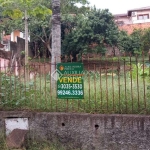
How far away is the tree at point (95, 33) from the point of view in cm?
1764

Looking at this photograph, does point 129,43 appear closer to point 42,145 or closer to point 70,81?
point 70,81

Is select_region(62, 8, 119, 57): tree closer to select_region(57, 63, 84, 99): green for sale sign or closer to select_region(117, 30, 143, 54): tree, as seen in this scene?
select_region(117, 30, 143, 54): tree

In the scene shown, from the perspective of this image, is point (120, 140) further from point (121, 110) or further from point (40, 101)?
point (40, 101)

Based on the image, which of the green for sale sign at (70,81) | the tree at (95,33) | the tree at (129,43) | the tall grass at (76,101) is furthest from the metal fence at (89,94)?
the tree at (129,43)

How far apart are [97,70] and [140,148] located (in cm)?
163

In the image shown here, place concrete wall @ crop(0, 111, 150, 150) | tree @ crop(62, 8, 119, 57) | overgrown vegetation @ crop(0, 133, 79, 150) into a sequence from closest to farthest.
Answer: concrete wall @ crop(0, 111, 150, 150), overgrown vegetation @ crop(0, 133, 79, 150), tree @ crop(62, 8, 119, 57)

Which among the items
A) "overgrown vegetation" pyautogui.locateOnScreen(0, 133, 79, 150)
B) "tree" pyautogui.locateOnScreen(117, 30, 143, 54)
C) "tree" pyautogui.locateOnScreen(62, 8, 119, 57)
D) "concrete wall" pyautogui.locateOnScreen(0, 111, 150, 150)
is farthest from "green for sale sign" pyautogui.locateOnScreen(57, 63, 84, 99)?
"tree" pyautogui.locateOnScreen(117, 30, 143, 54)

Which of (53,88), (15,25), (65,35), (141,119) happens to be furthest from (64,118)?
(15,25)

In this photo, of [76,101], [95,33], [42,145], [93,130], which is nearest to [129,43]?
[95,33]

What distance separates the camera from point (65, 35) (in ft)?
64.2

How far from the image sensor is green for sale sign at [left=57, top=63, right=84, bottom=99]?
15.8 ft

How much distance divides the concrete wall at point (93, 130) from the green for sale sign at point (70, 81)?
1.30 feet

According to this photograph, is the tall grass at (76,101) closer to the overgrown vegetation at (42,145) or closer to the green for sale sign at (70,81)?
the green for sale sign at (70,81)

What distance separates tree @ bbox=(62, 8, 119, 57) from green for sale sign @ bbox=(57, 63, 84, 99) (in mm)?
12638
